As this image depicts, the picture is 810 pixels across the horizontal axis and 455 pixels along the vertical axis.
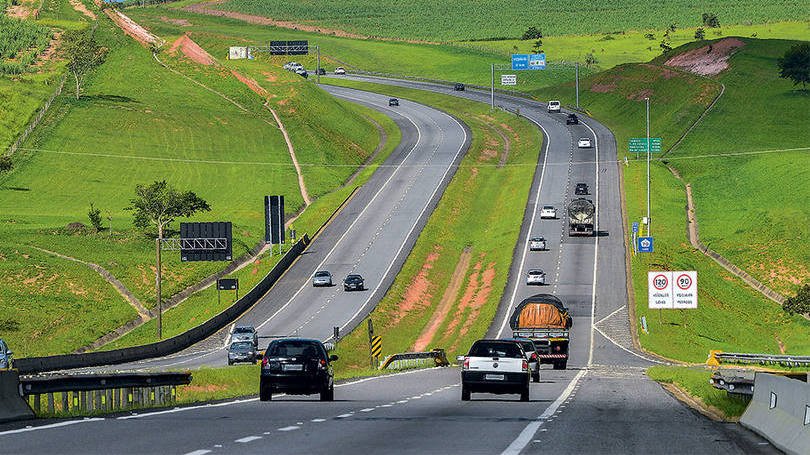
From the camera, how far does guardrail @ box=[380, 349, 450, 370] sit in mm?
71250

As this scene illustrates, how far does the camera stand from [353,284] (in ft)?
363

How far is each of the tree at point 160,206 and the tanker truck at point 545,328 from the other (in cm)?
5905

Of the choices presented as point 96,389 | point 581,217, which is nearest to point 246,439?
point 96,389

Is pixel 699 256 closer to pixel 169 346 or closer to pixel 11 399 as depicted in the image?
pixel 169 346

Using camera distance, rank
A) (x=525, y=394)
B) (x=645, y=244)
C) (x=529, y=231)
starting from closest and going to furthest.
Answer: (x=525, y=394) < (x=645, y=244) < (x=529, y=231)

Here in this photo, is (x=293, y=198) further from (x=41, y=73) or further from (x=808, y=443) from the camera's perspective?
(x=808, y=443)

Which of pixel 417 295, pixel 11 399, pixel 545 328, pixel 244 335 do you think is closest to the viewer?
pixel 11 399

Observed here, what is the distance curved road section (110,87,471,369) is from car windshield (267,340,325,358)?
36.5 metres

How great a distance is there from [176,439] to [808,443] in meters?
10.1

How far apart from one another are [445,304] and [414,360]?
34.1 metres

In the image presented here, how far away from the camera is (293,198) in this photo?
498ft

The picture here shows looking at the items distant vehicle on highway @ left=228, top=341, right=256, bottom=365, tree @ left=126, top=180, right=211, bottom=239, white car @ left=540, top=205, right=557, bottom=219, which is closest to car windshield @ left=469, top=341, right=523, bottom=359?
distant vehicle on highway @ left=228, top=341, right=256, bottom=365

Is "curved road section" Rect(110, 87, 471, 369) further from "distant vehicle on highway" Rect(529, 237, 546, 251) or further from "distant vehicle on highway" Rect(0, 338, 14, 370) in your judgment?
"distant vehicle on highway" Rect(0, 338, 14, 370)

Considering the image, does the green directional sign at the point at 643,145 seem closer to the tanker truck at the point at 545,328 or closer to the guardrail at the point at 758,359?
the guardrail at the point at 758,359
